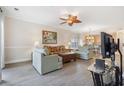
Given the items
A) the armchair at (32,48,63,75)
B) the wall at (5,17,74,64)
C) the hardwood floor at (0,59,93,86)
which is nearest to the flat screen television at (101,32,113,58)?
the hardwood floor at (0,59,93,86)

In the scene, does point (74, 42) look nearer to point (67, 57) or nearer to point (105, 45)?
point (67, 57)

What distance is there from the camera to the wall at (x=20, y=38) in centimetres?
402

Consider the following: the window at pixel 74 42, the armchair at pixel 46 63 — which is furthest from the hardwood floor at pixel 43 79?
the window at pixel 74 42

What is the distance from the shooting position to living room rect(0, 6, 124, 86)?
2791mm

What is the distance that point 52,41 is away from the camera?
6254mm

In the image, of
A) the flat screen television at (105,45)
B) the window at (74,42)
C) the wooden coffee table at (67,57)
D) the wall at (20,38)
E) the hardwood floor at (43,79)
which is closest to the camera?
the flat screen television at (105,45)

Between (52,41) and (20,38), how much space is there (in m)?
2.05

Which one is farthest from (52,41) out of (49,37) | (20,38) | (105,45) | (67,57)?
(105,45)

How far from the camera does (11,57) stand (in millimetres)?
4074

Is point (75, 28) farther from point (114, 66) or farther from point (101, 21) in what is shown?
point (114, 66)

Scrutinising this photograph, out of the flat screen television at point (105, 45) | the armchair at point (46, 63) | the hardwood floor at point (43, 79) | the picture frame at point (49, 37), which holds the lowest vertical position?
the hardwood floor at point (43, 79)

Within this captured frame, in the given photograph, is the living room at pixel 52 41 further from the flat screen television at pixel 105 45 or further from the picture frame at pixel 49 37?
the flat screen television at pixel 105 45

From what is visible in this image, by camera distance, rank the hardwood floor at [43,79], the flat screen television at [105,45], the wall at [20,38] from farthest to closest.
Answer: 1. the wall at [20,38]
2. the hardwood floor at [43,79]
3. the flat screen television at [105,45]
